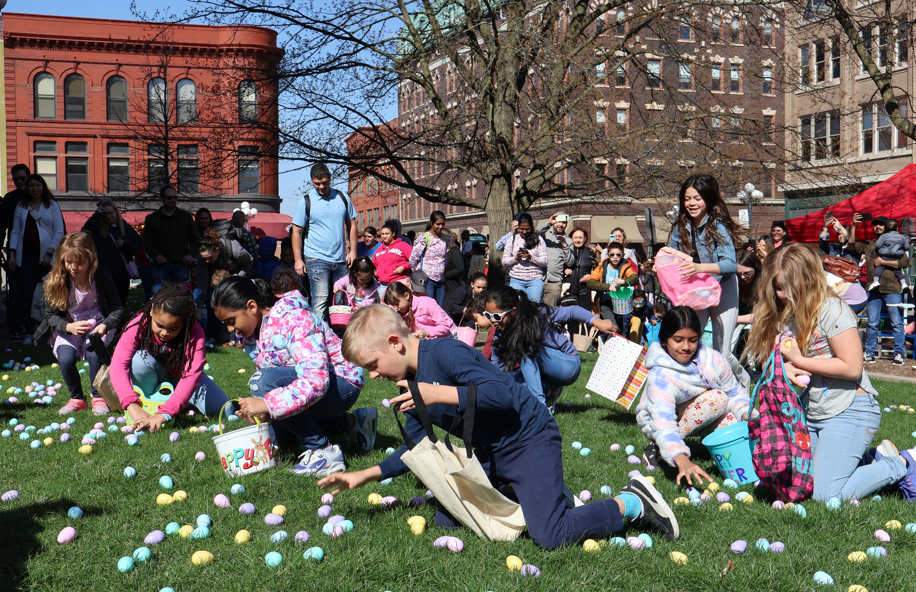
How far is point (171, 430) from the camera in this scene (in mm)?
5469

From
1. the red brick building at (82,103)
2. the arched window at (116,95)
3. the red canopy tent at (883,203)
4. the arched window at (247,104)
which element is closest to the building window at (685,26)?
the red canopy tent at (883,203)

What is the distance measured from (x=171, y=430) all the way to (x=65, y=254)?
170 cm

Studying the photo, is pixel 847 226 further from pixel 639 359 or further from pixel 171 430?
pixel 171 430

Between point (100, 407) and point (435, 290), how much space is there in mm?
5651

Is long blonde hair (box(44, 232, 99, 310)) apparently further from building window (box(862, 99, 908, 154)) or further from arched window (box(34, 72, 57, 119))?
arched window (box(34, 72, 57, 119))

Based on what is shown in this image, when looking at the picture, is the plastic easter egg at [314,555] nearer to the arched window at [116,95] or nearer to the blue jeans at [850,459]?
the blue jeans at [850,459]

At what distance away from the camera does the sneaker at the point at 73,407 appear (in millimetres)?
6016

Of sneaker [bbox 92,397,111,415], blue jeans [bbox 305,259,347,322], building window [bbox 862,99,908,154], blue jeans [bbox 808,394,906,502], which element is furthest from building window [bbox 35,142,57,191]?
blue jeans [bbox 808,394,906,502]

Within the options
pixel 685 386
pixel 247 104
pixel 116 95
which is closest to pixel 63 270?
pixel 685 386

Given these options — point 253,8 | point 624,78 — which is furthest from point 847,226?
point 253,8

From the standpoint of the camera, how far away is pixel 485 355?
640 centimetres

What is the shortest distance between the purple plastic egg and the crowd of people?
0.77 meters

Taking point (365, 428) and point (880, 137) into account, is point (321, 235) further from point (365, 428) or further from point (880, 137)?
point (880, 137)

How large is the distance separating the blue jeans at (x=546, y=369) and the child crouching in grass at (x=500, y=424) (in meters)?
2.22
